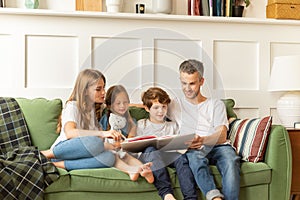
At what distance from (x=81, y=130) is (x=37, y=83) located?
2.65 ft

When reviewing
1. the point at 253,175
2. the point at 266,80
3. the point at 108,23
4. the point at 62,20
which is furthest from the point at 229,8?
the point at 253,175

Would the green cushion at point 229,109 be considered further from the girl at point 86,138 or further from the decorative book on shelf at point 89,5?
the decorative book on shelf at point 89,5

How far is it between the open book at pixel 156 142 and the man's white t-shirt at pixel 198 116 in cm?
30

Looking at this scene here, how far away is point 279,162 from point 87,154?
102 cm

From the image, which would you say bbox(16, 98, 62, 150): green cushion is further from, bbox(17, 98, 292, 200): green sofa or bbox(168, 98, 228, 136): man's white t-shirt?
bbox(168, 98, 228, 136): man's white t-shirt

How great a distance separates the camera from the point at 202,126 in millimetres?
3174

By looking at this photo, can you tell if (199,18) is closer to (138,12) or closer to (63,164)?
(138,12)

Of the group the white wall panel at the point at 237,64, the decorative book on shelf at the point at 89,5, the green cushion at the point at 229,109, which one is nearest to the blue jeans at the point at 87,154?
the green cushion at the point at 229,109

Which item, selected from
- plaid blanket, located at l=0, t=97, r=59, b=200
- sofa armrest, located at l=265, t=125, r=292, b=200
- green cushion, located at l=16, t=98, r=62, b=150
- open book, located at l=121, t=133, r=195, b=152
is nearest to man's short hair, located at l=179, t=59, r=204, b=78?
open book, located at l=121, t=133, r=195, b=152

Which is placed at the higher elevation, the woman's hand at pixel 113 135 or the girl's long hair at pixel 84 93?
the girl's long hair at pixel 84 93

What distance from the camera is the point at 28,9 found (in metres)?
3.54

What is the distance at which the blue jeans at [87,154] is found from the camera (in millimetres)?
2834

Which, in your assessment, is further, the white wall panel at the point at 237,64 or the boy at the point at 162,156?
the white wall panel at the point at 237,64

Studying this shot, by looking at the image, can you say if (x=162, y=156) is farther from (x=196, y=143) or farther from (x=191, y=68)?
(x=191, y=68)
